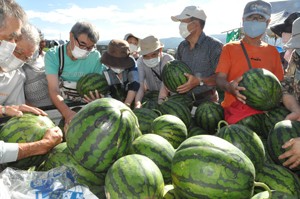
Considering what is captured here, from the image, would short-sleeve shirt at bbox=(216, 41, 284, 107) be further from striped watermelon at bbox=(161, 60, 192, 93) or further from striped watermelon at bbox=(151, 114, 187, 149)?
striped watermelon at bbox=(151, 114, 187, 149)

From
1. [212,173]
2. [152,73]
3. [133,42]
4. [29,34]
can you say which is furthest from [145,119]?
[133,42]

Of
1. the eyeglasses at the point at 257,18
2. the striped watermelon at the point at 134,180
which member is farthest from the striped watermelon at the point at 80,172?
the eyeglasses at the point at 257,18

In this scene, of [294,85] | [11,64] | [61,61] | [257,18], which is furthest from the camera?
[61,61]

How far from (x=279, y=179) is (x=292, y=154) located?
0.32m

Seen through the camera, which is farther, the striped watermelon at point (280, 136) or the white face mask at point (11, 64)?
the white face mask at point (11, 64)

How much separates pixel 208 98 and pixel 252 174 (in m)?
2.94

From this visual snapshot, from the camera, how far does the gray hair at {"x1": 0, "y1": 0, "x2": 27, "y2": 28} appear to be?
2.80m

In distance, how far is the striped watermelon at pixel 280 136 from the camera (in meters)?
2.58

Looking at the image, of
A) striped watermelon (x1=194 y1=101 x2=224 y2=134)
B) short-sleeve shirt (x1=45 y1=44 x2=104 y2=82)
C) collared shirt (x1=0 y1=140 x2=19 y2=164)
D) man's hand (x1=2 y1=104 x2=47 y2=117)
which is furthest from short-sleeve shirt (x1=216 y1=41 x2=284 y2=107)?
collared shirt (x1=0 y1=140 x2=19 y2=164)

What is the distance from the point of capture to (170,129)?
2.79m

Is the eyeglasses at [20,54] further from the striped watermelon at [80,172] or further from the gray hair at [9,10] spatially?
the striped watermelon at [80,172]

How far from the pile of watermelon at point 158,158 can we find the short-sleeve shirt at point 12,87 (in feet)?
3.31

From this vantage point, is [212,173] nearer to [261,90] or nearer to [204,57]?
[261,90]

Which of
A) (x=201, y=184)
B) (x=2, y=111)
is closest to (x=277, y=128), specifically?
(x=201, y=184)
